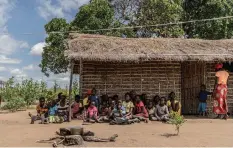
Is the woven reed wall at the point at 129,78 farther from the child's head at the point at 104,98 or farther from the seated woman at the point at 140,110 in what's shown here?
the seated woman at the point at 140,110

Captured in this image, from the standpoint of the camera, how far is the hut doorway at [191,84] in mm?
13750

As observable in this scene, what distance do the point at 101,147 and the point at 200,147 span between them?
1.93 metres

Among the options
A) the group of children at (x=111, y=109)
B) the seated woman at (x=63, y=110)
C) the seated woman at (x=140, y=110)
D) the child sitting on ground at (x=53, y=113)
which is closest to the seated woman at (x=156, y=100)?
the group of children at (x=111, y=109)

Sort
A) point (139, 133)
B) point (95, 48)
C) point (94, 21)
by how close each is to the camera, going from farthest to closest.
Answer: point (94, 21) < point (95, 48) < point (139, 133)

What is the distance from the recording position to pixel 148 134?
877 centimetres

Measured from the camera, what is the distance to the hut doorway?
13750mm

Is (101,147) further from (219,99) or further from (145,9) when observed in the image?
(145,9)

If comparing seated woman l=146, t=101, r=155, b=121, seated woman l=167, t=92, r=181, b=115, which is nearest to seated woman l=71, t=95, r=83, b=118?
seated woman l=146, t=101, r=155, b=121

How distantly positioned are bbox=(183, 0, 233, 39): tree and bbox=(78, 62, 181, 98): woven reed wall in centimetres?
927

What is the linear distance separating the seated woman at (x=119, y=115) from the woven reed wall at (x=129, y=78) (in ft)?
5.38

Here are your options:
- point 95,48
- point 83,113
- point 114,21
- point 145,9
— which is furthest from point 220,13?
point 83,113

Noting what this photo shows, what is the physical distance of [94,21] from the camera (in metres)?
19.9

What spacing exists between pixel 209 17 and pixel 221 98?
34.3ft

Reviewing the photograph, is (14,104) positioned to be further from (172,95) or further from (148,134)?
(148,134)
